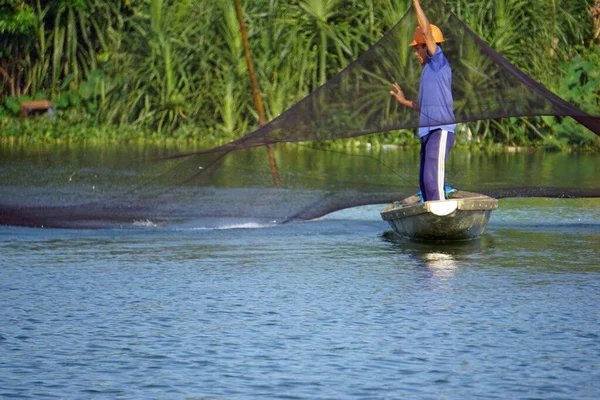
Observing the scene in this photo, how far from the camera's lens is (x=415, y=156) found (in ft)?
72.8

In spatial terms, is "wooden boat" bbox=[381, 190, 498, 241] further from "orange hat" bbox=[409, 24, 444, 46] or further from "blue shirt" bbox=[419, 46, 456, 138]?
"orange hat" bbox=[409, 24, 444, 46]

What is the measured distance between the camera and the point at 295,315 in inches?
351

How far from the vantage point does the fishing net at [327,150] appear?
12.3 m

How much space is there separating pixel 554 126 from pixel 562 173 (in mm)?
6675

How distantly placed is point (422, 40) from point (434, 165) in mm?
1039

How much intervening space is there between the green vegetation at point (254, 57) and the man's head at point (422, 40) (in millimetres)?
12551

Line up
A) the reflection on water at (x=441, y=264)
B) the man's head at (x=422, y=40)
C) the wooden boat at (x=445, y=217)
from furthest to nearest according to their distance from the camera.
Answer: the man's head at (x=422, y=40) → the wooden boat at (x=445, y=217) → the reflection on water at (x=441, y=264)

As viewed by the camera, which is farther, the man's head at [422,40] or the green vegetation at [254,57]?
Result: the green vegetation at [254,57]

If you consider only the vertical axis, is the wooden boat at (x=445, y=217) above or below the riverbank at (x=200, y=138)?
below

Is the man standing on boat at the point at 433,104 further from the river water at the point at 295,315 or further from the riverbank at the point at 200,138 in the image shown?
the riverbank at the point at 200,138

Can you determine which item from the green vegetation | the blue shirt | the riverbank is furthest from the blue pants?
the green vegetation

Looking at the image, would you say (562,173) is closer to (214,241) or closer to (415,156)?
(415,156)

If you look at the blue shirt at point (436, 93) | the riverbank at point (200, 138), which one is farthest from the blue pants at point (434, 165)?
the riverbank at point (200, 138)

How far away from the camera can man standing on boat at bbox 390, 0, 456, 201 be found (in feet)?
39.5
